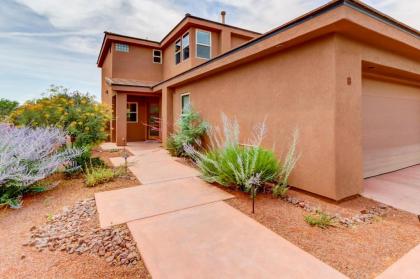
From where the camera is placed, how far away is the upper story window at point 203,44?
12.1 metres

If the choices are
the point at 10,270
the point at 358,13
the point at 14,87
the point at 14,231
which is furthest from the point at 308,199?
the point at 14,87

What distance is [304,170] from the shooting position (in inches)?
182

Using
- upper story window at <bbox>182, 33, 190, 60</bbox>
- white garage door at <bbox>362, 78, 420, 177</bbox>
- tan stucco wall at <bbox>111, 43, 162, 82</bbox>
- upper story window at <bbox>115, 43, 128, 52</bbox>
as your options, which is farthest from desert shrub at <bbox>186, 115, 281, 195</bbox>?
upper story window at <bbox>115, 43, 128, 52</bbox>

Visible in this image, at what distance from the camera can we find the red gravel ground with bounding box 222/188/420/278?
8.10 feet

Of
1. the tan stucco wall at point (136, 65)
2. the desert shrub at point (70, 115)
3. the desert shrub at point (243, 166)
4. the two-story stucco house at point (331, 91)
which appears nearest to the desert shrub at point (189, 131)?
the two-story stucco house at point (331, 91)

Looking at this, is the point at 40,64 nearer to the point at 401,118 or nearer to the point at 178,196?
the point at 178,196

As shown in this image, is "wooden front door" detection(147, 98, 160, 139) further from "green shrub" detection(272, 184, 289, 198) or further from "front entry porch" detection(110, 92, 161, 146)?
"green shrub" detection(272, 184, 289, 198)

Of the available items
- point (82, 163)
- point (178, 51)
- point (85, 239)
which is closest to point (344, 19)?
point (85, 239)

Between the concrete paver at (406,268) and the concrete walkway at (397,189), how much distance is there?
170 centimetres

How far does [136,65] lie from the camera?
48.1 ft

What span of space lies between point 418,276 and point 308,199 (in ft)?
7.06

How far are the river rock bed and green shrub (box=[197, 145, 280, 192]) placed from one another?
7.56 ft

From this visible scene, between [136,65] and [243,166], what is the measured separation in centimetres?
1295

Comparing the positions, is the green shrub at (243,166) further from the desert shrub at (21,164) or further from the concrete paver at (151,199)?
the desert shrub at (21,164)
